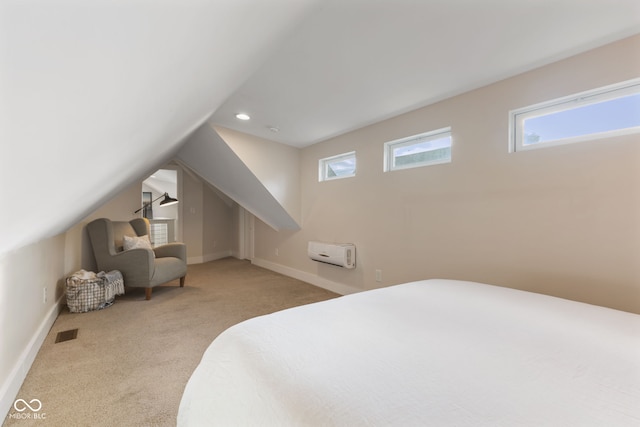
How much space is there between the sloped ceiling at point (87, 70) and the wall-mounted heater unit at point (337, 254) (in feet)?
7.62

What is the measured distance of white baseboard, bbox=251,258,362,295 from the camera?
321cm

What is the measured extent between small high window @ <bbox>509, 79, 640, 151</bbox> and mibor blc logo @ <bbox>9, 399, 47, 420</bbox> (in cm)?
330

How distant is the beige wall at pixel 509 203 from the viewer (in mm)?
1471

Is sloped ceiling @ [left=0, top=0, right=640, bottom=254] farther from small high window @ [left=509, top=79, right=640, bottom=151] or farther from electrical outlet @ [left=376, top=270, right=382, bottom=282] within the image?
electrical outlet @ [left=376, top=270, right=382, bottom=282]

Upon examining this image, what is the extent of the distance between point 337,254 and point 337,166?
1227 millimetres

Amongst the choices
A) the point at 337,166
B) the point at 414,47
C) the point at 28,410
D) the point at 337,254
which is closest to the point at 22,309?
the point at 28,410

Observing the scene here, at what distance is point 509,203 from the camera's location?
188 cm

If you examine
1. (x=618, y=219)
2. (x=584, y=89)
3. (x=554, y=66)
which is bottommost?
(x=618, y=219)

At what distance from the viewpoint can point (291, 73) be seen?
6.16ft

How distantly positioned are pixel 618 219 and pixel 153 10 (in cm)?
233

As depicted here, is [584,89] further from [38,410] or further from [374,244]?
[38,410]

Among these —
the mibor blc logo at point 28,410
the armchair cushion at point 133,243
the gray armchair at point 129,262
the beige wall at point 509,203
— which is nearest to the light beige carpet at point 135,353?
the mibor blc logo at point 28,410

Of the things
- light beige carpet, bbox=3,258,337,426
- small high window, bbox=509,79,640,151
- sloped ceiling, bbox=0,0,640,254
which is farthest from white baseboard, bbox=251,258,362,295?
small high window, bbox=509,79,640,151

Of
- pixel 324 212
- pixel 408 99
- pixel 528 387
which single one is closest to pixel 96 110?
pixel 528 387
